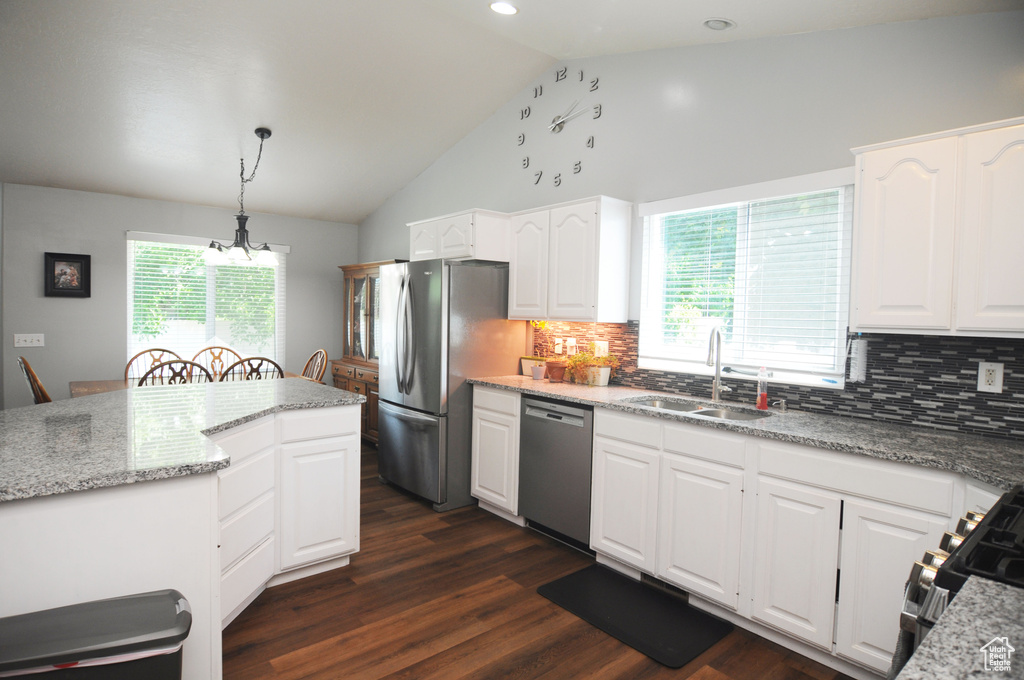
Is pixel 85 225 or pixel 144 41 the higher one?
pixel 144 41

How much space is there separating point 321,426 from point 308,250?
408 cm

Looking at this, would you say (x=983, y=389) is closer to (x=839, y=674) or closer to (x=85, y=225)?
(x=839, y=674)

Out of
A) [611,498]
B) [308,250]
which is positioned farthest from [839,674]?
[308,250]

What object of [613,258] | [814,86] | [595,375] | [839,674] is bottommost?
[839,674]

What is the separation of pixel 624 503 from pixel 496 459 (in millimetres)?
1104

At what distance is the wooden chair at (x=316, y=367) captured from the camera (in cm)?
490

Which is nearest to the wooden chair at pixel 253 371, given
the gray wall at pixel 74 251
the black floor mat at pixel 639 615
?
the gray wall at pixel 74 251

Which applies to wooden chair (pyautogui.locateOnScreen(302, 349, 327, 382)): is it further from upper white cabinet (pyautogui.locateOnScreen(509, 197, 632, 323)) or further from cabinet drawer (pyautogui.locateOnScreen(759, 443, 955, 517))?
cabinet drawer (pyautogui.locateOnScreen(759, 443, 955, 517))

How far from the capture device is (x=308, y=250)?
6.29 m

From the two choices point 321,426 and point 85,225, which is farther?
point 85,225

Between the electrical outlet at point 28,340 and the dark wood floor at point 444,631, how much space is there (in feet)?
12.6

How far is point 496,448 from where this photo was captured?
3697mm

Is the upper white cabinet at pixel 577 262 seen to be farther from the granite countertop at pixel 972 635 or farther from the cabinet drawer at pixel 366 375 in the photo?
the granite countertop at pixel 972 635

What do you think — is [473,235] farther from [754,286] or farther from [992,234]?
[992,234]
